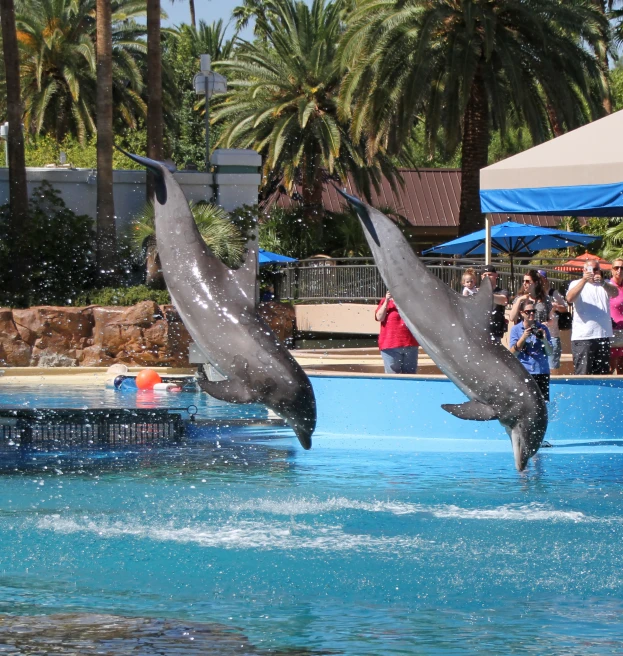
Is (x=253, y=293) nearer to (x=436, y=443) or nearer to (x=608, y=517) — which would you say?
(x=608, y=517)

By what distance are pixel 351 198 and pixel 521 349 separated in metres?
5.70

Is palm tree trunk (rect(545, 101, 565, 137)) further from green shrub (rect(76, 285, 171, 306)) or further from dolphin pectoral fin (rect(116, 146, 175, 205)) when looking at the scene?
dolphin pectoral fin (rect(116, 146, 175, 205))

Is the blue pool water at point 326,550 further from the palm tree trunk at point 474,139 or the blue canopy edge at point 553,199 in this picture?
the palm tree trunk at point 474,139

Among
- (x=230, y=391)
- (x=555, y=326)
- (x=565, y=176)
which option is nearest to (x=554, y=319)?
(x=555, y=326)

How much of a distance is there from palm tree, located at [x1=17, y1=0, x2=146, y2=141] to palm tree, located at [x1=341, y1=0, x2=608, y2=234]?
1175 cm

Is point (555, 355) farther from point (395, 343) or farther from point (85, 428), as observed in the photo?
point (85, 428)

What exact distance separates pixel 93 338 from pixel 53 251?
3.30 m

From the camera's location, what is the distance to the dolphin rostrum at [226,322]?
22.4ft

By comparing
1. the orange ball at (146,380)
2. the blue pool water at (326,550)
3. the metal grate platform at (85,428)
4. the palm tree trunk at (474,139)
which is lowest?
the blue pool water at (326,550)

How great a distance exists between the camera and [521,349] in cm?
1153

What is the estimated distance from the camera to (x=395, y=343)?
13.2 m

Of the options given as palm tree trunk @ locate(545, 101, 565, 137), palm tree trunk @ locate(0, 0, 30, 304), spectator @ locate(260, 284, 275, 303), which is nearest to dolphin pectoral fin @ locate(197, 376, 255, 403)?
palm tree trunk @ locate(0, 0, 30, 304)

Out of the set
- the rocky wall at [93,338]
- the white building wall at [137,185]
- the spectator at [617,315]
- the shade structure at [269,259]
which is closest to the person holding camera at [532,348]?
the spectator at [617,315]

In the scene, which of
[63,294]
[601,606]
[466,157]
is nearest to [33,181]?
[63,294]
